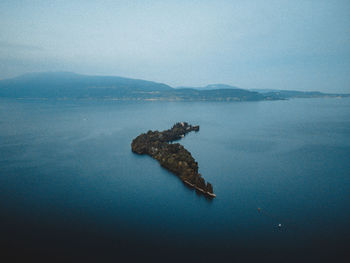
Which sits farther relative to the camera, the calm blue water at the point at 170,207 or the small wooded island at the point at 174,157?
the small wooded island at the point at 174,157

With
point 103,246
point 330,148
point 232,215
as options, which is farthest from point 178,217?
point 330,148

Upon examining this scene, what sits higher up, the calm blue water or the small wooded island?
the small wooded island

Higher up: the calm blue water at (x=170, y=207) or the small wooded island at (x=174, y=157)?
the small wooded island at (x=174, y=157)

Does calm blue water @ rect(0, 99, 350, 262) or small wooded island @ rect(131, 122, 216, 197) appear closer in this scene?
calm blue water @ rect(0, 99, 350, 262)

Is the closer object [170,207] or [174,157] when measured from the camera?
[170,207]

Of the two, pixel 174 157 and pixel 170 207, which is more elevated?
pixel 174 157

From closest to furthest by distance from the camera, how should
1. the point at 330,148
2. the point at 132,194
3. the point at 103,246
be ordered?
the point at 103,246 → the point at 132,194 → the point at 330,148

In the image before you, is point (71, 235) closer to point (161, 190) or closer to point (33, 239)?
point (33, 239)

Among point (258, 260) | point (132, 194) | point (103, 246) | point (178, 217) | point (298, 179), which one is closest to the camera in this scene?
point (258, 260)
